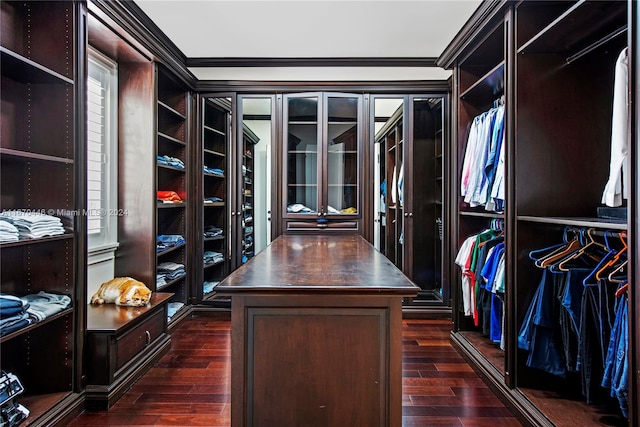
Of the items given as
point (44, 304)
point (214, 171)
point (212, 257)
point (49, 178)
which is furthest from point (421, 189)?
point (44, 304)

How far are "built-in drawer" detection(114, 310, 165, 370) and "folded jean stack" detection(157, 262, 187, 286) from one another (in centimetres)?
59

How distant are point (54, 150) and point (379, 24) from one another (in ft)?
7.99

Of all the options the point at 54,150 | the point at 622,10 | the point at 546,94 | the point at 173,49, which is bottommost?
the point at 54,150

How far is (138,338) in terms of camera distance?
2.56m

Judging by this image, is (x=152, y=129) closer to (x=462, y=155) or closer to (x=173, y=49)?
(x=173, y=49)

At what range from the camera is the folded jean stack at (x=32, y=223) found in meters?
1.82

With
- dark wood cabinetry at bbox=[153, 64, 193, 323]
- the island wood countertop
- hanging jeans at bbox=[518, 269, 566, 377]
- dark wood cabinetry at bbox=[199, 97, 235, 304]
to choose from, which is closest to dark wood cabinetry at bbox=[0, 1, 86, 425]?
the island wood countertop

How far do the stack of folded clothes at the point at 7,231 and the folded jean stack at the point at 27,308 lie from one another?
256mm

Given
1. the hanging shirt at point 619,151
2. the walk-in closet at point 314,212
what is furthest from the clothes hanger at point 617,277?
the hanging shirt at point 619,151

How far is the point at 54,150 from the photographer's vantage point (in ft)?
6.78

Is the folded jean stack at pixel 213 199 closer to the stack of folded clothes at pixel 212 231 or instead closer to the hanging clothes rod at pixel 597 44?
the stack of folded clothes at pixel 212 231

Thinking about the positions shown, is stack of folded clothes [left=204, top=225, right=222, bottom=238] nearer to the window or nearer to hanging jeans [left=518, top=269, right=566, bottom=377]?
the window

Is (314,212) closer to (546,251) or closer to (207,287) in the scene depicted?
(207,287)

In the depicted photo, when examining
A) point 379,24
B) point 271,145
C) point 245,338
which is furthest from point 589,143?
point 271,145
